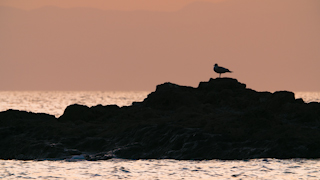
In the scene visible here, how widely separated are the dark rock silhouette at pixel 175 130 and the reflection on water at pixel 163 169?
104 cm

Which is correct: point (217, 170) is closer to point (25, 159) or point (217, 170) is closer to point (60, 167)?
point (60, 167)

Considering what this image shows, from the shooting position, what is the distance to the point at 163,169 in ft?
85.0

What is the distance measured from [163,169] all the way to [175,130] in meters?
4.19

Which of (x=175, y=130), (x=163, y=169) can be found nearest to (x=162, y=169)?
(x=163, y=169)

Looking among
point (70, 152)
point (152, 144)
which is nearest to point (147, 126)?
point (152, 144)

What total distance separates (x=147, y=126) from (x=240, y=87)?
32.0 ft

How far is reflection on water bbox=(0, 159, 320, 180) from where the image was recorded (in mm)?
24594

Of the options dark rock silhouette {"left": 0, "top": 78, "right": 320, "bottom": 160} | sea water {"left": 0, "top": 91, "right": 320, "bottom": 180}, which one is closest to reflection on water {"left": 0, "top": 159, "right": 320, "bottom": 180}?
sea water {"left": 0, "top": 91, "right": 320, "bottom": 180}

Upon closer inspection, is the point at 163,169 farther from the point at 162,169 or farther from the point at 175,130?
the point at 175,130

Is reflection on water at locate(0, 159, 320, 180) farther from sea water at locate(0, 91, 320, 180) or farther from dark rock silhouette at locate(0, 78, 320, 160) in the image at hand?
dark rock silhouette at locate(0, 78, 320, 160)

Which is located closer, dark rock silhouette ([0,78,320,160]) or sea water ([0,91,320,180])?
sea water ([0,91,320,180])

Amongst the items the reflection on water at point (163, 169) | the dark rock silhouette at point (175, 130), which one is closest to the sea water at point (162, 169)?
the reflection on water at point (163, 169)

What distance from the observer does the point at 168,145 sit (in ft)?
95.8

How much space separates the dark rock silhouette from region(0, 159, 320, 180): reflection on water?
1043 mm
